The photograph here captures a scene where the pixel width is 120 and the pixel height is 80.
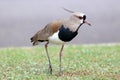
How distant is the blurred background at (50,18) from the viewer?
14.9 meters

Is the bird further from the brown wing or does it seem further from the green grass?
the green grass

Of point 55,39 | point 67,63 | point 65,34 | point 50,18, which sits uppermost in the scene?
point 65,34

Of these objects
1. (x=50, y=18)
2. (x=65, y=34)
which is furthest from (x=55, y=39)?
(x=50, y=18)

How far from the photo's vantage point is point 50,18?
54.3 ft

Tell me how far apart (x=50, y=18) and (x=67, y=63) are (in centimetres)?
610

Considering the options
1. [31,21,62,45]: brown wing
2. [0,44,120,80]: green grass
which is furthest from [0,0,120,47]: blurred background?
[31,21,62,45]: brown wing

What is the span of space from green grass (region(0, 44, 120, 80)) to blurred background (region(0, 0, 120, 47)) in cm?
210

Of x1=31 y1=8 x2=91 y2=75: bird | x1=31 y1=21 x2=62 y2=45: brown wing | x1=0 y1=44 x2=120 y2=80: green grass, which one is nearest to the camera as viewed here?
x1=31 y1=8 x2=91 y2=75: bird

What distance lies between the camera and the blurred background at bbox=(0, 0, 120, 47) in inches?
587

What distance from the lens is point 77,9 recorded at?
56.4ft

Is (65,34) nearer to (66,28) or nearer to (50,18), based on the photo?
(66,28)

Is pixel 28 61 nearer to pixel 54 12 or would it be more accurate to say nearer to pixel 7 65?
pixel 7 65

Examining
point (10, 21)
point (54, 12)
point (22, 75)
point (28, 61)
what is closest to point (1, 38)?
point (10, 21)

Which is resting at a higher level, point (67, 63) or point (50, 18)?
point (67, 63)
